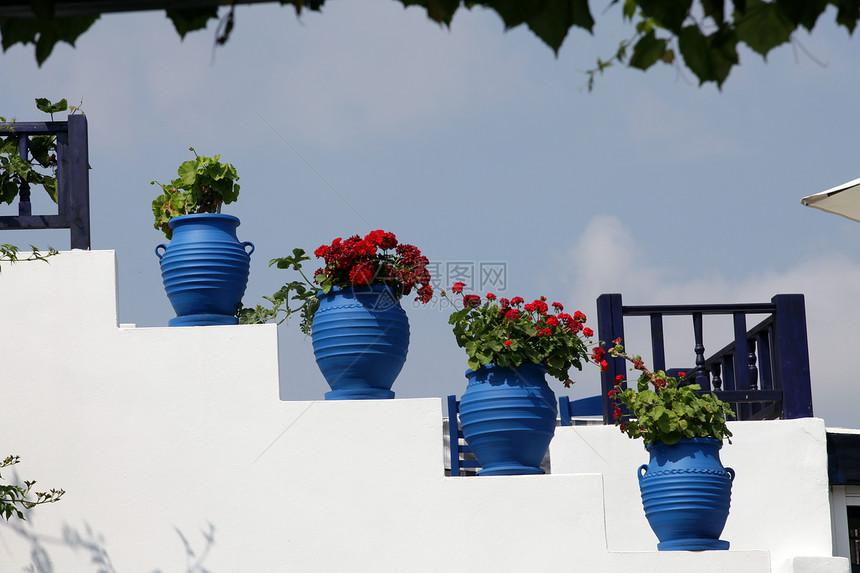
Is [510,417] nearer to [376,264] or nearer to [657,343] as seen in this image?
[376,264]

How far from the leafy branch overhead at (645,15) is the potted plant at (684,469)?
3.14 m

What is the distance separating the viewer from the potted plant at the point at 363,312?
4.61 meters

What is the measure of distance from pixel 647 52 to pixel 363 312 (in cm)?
311

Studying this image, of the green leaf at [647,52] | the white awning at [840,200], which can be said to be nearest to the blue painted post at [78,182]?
the white awning at [840,200]

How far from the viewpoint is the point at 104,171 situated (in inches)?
195

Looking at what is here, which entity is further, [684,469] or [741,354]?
[741,354]

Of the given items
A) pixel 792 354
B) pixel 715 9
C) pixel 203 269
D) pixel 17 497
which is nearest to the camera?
pixel 715 9

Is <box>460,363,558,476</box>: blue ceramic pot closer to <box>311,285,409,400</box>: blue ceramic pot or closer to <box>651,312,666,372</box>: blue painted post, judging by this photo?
<box>311,285,409,400</box>: blue ceramic pot

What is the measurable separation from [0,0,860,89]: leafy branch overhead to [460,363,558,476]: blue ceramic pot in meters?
3.03

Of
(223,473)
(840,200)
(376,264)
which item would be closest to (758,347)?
(840,200)

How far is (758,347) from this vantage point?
5.78 m

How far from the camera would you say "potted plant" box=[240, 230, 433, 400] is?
182 inches

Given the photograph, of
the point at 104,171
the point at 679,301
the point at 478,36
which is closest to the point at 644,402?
the point at 679,301

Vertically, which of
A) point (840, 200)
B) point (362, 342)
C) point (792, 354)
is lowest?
point (792, 354)
